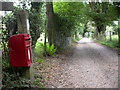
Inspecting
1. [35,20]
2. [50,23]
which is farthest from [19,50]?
[50,23]

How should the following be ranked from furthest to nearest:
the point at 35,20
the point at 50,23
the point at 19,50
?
the point at 50,23
the point at 35,20
the point at 19,50

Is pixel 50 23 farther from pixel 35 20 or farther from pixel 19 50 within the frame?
pixel 19 50

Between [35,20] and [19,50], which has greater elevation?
[35,20]

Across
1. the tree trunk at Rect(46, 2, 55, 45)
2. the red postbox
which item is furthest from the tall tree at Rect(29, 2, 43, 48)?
the tree trunk at Rect(46, 2, 55, 45)

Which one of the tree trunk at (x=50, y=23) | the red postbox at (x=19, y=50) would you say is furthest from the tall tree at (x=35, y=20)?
the tree trunk at (x=50, y=23)

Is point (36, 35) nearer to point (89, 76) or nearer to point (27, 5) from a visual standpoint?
point (27, 5)

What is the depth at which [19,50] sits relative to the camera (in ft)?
15.7

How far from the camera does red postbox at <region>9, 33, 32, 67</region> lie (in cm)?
473

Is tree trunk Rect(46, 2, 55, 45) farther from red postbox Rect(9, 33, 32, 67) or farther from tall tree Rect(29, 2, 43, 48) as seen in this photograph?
red postbox Rect(9, 33, 32, 67)

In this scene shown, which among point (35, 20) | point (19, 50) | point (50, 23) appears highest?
point (35, 20)

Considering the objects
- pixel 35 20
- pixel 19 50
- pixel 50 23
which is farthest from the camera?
pixel 50 23

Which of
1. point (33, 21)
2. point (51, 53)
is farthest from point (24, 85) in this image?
point (51, 53)

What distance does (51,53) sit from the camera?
10867 mm

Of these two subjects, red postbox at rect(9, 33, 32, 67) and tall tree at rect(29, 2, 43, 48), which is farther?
tall tree at rect(29, 2, 43, 48)
